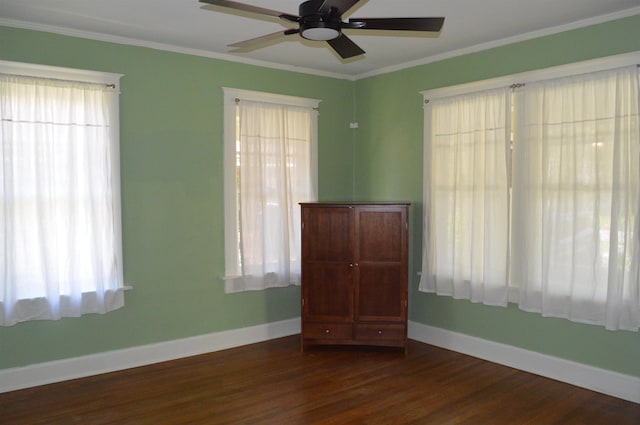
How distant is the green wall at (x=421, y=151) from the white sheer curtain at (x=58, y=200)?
2.72 m

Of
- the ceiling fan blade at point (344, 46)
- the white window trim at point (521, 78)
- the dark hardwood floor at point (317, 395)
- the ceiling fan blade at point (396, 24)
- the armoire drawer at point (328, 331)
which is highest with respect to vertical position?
the white window trim at point (521, 78)

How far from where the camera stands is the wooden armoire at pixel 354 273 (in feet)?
15.5

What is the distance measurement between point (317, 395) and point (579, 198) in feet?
8.22

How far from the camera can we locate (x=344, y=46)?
299 cm

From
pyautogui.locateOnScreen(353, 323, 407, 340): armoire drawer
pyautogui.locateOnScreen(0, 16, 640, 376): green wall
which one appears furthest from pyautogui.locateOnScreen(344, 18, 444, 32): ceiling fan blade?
pyautogui.locateOnScreen(353, 323, 407, 340): armoire drawer

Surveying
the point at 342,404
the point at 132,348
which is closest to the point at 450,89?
the point at 342,404

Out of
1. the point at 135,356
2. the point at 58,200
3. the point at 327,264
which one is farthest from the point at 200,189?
the point at 135,356

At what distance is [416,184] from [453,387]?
2.06m

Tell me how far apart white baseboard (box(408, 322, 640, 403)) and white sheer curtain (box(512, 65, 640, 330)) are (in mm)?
404

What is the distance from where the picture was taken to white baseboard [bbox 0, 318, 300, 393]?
392 centimetres

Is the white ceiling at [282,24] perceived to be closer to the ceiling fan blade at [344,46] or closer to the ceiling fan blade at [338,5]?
the ceiling fan blade at [344,46]

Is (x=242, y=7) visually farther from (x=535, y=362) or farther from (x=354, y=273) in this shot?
(x=535, y=362)

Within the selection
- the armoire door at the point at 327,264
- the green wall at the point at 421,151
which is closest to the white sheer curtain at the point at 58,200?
the armoire door at the point at 327,264

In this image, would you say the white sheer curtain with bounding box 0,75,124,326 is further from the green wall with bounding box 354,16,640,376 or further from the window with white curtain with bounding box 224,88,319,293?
the green wall with bounding box 354,16,640,376
